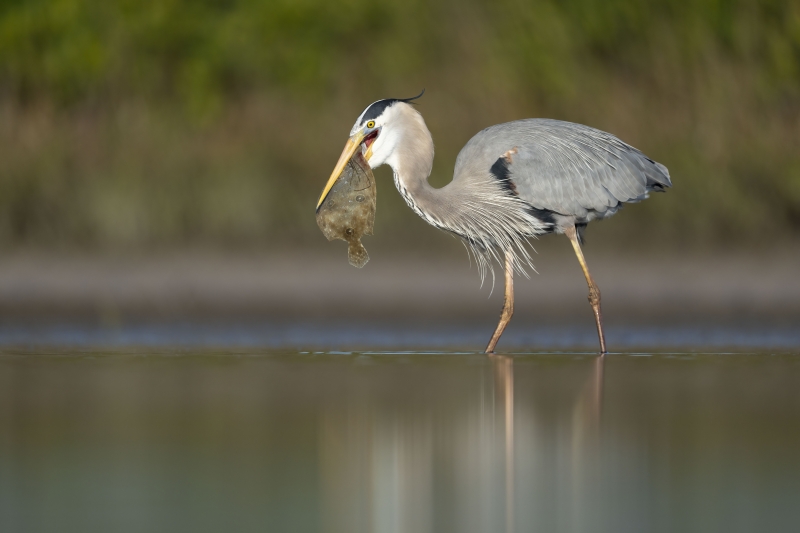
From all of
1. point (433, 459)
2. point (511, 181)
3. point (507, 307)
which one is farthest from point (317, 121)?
point (433, 459)

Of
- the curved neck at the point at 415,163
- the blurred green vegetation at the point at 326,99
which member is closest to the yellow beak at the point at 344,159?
the curved neck at the point at 415,163

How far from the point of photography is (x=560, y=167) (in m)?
8.13

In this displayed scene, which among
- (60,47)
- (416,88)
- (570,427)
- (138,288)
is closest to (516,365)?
(570,427)

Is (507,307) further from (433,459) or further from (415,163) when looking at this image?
(433,459)

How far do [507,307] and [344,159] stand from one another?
142 cm

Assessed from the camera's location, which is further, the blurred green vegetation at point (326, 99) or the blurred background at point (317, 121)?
the blurred green vegetation at point (326, 99)

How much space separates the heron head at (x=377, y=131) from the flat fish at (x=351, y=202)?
7 cm

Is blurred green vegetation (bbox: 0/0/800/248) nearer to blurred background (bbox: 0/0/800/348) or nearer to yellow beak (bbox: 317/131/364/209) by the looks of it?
blurred background (bbox: 0/0/800/348)

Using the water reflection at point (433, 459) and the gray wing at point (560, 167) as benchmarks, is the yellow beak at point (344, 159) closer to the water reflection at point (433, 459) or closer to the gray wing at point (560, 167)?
the gray wing at point (560, 167)

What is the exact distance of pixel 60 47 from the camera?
12477mm

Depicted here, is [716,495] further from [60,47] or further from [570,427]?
[60,47]

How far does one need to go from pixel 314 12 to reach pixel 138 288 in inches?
186

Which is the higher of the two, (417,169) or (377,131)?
(377,131)

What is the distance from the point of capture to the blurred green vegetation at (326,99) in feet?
34.1
